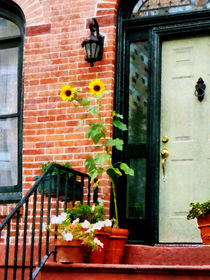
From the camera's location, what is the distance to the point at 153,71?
673 cm

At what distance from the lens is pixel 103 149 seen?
652 cm

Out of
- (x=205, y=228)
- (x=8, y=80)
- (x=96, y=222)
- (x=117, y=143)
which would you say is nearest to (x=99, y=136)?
(x=117, y=143)

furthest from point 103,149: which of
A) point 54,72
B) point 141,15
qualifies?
point 141,15

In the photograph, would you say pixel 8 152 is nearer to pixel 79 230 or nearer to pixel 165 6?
pixel 79 230

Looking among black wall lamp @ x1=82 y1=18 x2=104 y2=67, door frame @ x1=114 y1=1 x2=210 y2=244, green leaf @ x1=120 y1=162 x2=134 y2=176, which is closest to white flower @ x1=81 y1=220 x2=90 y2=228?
green leaf @ x1=120 y1=162 x2=134 y2=176

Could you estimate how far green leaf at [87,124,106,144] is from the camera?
6.07m

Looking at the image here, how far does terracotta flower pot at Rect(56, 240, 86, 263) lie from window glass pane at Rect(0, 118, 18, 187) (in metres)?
1.84

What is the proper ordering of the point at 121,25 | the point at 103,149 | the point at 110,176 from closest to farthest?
1. the point at 110,176
2. the point at 103,149
3. the point at 121,25

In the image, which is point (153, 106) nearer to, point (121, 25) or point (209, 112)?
point (209, 112)

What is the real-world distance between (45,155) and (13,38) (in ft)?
5.16

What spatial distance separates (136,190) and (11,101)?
6.21 feet

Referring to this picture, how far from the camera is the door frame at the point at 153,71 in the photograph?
6.44 metres

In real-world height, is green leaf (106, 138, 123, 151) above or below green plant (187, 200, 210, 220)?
above

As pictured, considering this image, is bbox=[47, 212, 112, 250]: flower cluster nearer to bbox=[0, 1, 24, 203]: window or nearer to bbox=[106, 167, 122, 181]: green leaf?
bbox=[106, 167, 122, 181]: green leaf
